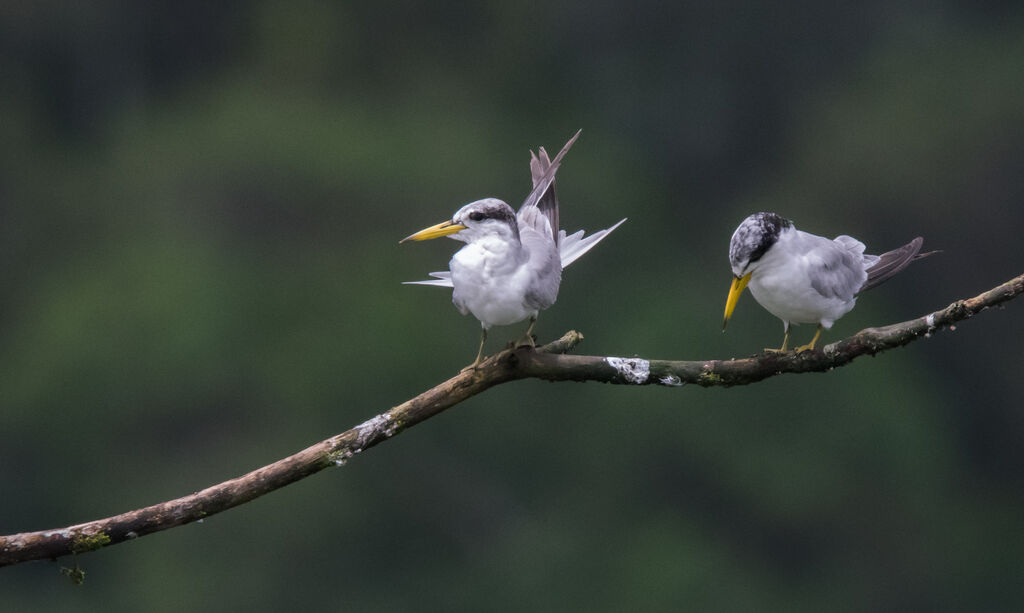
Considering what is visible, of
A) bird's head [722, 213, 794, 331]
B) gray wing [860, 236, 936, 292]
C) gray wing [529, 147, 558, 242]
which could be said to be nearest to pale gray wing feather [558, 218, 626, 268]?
gray wing [529, 147, 558, 242]

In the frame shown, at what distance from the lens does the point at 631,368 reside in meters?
2.89

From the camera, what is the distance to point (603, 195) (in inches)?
430

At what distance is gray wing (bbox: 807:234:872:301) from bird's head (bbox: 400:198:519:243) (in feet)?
2.63

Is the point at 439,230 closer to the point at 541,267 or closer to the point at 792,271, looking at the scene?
the point at 541,267

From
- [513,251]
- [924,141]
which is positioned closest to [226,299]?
[924,141]

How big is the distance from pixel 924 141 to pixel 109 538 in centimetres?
915

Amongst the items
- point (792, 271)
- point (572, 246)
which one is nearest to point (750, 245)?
point (792, 271)

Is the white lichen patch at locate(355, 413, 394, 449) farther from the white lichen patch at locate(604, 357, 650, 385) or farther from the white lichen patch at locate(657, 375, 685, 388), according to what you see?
the white lichen patch at locate(657, 375, 685, 388)

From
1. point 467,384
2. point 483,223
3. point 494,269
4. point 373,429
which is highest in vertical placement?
point 483,223

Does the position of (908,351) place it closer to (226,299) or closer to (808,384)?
(808,384)

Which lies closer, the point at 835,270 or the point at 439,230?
the point at 439,230

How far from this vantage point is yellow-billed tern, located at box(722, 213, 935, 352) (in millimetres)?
3080

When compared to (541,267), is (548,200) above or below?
above

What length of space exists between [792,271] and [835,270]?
0.56ft
